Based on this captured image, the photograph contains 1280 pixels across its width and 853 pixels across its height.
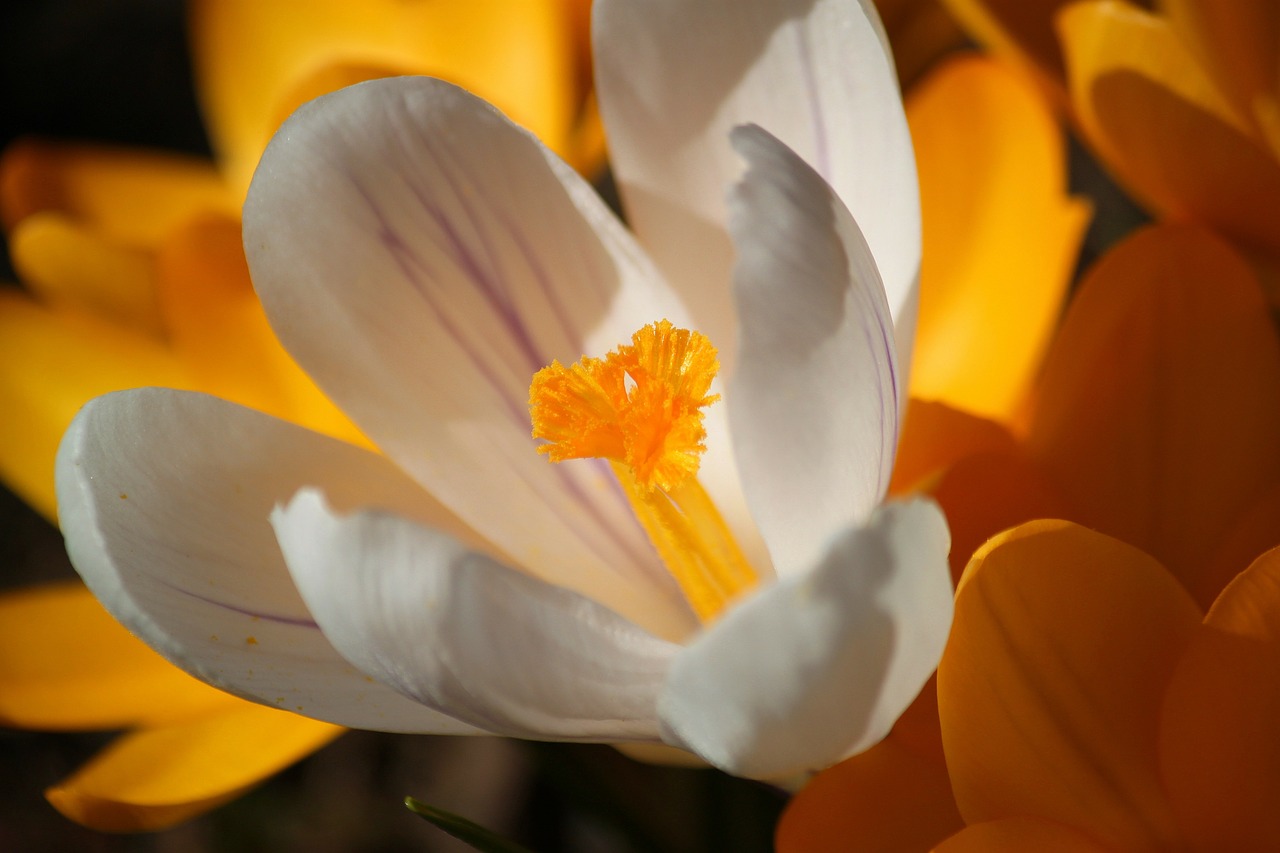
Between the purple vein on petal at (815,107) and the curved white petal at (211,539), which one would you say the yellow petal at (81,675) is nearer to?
the curved white petal at (211,539)

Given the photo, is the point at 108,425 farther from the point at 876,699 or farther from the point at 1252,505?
the point at 1252,505

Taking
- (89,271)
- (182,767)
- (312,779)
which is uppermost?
(89,271)

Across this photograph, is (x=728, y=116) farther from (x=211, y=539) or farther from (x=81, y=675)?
(x=81, y=675)

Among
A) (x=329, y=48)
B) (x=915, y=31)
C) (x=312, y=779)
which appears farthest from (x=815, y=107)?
(x=312, y=779)

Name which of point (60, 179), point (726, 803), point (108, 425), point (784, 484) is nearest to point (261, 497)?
point (108, 425)

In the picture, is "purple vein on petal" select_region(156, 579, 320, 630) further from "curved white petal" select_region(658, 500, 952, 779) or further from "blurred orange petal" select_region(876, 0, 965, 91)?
"blurred orange petal" select_region(876, 0, 965, 91)

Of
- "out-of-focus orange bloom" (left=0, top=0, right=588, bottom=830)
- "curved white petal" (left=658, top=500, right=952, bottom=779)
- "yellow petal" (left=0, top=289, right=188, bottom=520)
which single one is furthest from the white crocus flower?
"yellow petal" (left=0, top=289, right=188, bottom=520)

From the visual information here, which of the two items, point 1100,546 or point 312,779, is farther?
point 312,779
